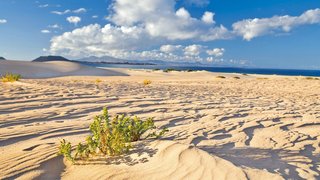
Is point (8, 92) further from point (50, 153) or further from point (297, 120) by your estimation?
point (297, 120)

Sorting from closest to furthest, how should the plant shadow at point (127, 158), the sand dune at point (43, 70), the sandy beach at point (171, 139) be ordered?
the sandy beach at point (171, 139), the plant shadow at point (127, 158), the sand dune at point (43, 70)

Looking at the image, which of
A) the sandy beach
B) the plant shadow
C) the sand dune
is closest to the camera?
the sandy beach

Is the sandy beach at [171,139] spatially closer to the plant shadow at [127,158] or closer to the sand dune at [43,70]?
the plant shadow at [127,158]

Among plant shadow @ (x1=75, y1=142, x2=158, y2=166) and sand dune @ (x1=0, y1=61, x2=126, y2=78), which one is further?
sand dune @ (x1=0, y1=61, x2=126, y2=78)

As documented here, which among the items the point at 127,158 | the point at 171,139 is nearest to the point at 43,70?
the point at 171,139

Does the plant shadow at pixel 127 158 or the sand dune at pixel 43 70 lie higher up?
the sand dune at pixel 43 70

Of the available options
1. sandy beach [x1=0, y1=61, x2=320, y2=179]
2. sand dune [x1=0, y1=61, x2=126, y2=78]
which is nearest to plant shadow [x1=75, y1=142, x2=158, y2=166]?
sandy beach [x1=0, y1=61, x2=320, y2=179]

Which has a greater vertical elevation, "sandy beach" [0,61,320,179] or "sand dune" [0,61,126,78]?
"sand dune" [0,61,126,78]

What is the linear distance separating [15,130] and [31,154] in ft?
4.09

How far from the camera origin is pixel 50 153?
10.9 feet

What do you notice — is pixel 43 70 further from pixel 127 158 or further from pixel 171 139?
pixel 127 158

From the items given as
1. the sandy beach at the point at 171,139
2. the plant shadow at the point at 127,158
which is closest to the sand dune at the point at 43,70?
the sandy beach at the point at 171,139

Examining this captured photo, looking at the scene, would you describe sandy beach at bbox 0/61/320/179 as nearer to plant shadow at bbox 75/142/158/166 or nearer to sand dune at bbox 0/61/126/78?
plant shadow at bbox 75/142/158/166

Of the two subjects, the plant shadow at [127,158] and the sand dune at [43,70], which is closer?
the plant shadow at [127,158]
